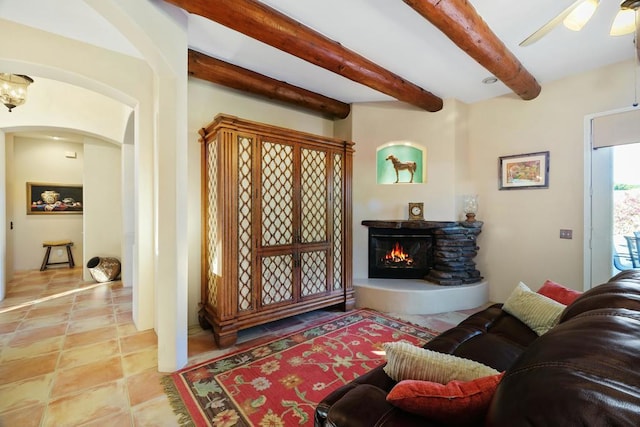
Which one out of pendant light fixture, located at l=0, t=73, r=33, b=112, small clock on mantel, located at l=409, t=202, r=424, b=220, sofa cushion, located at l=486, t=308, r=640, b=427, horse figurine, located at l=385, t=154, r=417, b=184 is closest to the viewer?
sofa cushion, located at l=486, t=308, r=640, b=427

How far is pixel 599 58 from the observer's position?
2832 mm

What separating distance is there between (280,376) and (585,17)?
3.18m

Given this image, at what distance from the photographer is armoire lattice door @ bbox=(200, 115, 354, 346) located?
2.63 metres

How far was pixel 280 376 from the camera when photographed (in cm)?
214

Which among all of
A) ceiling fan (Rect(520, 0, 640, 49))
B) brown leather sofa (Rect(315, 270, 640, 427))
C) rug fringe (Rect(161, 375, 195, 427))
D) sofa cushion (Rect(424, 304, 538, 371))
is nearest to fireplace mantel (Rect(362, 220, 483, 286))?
sofa cushion (Rect(424, 304, 538, 371))

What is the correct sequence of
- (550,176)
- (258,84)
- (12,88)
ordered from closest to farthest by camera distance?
1. (12,88)
2. (258,84)
3. (550,176)

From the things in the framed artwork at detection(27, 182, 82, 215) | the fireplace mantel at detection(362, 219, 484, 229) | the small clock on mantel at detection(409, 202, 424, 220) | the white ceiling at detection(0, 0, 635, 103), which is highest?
the white ceiling at detection(0, 0, 635, 103)

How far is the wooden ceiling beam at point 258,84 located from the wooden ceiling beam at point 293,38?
827mm

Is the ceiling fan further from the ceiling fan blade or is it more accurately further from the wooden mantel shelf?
the wooden mantel shelf

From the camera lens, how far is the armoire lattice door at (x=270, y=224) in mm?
2633

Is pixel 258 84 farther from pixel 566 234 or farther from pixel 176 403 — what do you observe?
pixel 566 234

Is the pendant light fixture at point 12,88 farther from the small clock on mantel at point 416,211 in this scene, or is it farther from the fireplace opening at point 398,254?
the small clock on mantel at point 416,211

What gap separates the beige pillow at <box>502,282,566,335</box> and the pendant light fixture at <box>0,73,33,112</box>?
5343mm

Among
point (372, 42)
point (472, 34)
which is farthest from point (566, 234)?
point (372, 42)
